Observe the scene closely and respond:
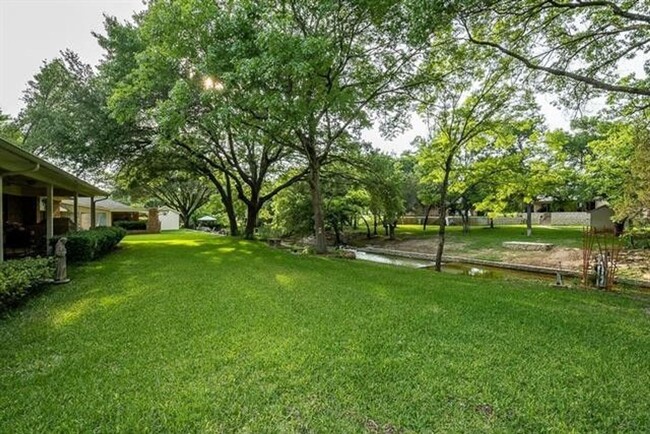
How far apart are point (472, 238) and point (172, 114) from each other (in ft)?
56.0

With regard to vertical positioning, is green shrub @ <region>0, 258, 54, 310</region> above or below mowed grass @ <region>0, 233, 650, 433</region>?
above

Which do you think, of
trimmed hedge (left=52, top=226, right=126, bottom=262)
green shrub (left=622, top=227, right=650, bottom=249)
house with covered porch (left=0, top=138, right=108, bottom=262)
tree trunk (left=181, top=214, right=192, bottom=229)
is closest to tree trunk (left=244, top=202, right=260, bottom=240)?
house with covered porch (left=0, top=138, right=108, bottom=262)

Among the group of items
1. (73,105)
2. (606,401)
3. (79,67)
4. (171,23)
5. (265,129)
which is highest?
(79,67)

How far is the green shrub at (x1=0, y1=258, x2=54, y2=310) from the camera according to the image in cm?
496

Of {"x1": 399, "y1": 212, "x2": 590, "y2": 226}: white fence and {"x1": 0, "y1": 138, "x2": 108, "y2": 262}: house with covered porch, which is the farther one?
{"x1": 399, "y1": 212, "x2": 590, "y2": 226}: white fence

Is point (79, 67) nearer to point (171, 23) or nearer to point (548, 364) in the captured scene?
point (171, 23)

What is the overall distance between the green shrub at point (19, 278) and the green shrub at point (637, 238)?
57.8ft

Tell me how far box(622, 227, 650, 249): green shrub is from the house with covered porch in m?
18.2

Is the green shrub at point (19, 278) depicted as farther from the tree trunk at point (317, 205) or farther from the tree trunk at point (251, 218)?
the tree trunk at point (251, 218)

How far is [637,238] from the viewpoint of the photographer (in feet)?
47.9

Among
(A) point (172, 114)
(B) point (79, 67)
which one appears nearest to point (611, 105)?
(A) point (172, 114)

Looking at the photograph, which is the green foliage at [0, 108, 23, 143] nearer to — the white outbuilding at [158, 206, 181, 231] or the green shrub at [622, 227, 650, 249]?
the white outbuilding at [158, 206, 181, 231]

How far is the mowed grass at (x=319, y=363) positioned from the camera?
8.25ft

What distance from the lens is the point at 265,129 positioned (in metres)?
10.3
